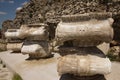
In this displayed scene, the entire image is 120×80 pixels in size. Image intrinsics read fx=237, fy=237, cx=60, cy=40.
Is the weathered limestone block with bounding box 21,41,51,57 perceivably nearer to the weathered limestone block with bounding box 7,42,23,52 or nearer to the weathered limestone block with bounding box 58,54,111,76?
the weathered limestone block with bounding box 7,42,23,52

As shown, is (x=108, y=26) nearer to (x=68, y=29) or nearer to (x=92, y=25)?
(x=92, y=25)

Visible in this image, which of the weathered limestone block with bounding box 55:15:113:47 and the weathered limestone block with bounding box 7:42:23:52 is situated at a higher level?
the weathered limestone block with bounding box 55:15:113:47

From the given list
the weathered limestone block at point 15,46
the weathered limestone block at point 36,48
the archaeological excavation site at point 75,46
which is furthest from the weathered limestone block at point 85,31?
the weathered limestone block at point 15,46

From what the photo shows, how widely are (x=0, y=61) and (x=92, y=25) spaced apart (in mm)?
7972

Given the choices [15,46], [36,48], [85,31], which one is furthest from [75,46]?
[15,46]

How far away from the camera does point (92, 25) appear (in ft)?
14.4

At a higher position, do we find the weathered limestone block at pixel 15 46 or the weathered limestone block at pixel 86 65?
the weathered limestone block at pixel 86 65

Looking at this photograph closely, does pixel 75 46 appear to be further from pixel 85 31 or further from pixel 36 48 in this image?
pixel 36 48

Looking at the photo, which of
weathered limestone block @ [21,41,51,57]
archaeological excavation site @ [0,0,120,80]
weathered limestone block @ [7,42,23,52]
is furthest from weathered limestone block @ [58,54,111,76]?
weathered limestone block @ [7,42,23,52]

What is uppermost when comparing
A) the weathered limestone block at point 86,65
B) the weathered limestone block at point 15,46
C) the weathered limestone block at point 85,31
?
the weathered limestone block at point 85,31

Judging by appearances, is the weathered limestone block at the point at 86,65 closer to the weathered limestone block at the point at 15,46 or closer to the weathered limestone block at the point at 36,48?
the weathered limestone block at the point at 36,48

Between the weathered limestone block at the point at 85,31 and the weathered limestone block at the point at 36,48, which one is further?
the weathered limestone block at the point at 36,48

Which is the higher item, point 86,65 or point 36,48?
point 86,65

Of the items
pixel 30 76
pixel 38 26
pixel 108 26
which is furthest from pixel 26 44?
pixel 108 26
